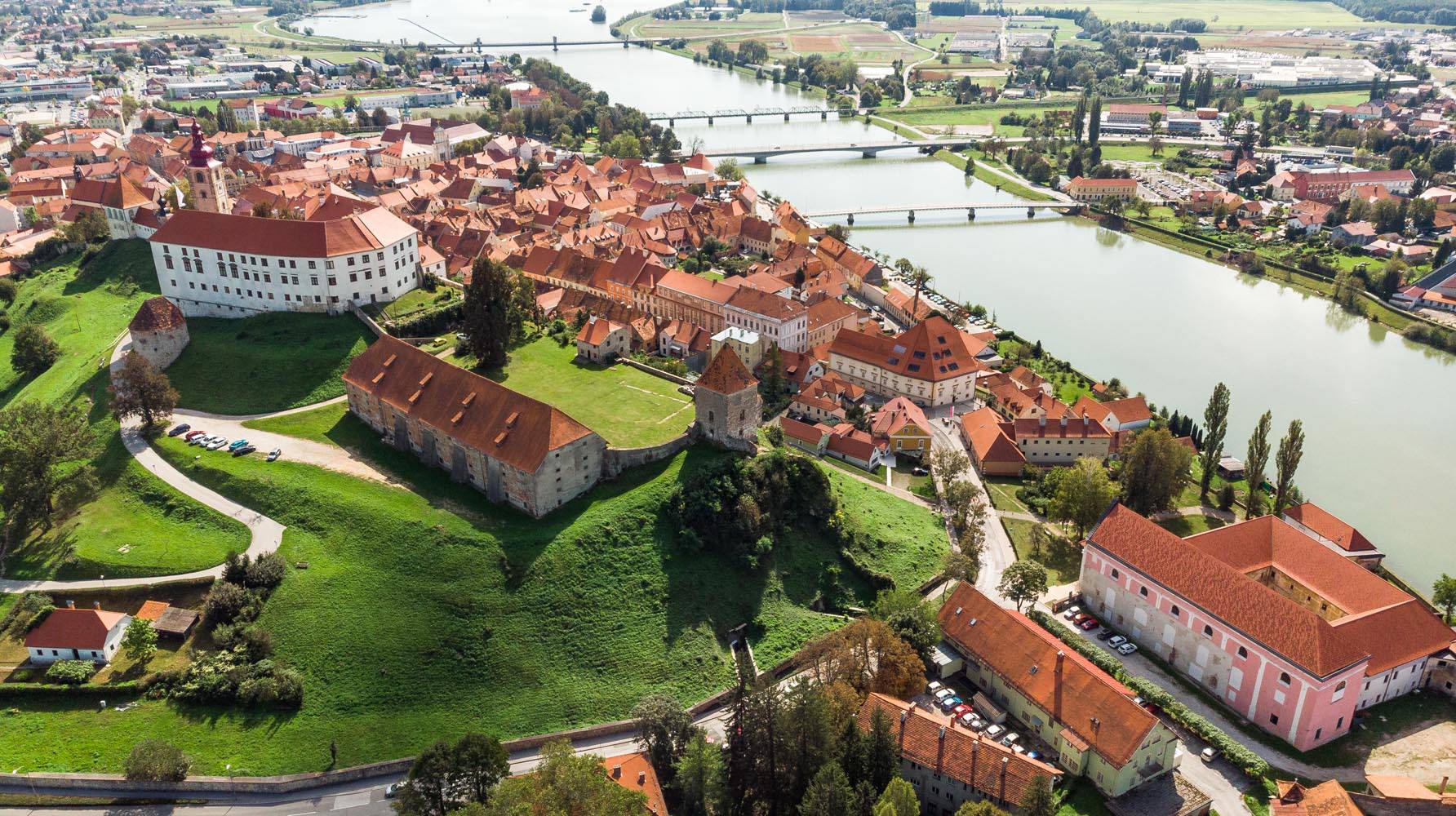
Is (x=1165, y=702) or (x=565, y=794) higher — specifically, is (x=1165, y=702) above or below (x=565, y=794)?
below

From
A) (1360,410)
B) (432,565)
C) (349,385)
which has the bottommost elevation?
(1360,410)

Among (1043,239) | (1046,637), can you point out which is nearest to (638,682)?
(1046,637)

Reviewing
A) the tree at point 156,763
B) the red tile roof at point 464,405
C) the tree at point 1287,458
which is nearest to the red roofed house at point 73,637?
the tree at point 156,763

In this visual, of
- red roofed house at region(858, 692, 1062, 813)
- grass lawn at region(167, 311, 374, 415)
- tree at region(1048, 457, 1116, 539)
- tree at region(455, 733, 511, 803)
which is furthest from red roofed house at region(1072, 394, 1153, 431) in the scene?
grass lawn at region(167, 311, 374, 415)

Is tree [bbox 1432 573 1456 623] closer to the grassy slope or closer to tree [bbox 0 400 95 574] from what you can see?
the grassy slope

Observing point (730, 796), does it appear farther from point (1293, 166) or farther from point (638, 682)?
point (1293, 166)

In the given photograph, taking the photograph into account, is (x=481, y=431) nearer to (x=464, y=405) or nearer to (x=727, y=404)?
(x=464, y=405)

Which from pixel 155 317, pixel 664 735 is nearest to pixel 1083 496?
pixel 664 735

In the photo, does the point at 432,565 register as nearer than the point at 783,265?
Yes

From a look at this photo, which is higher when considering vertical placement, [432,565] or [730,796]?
[432,565]
